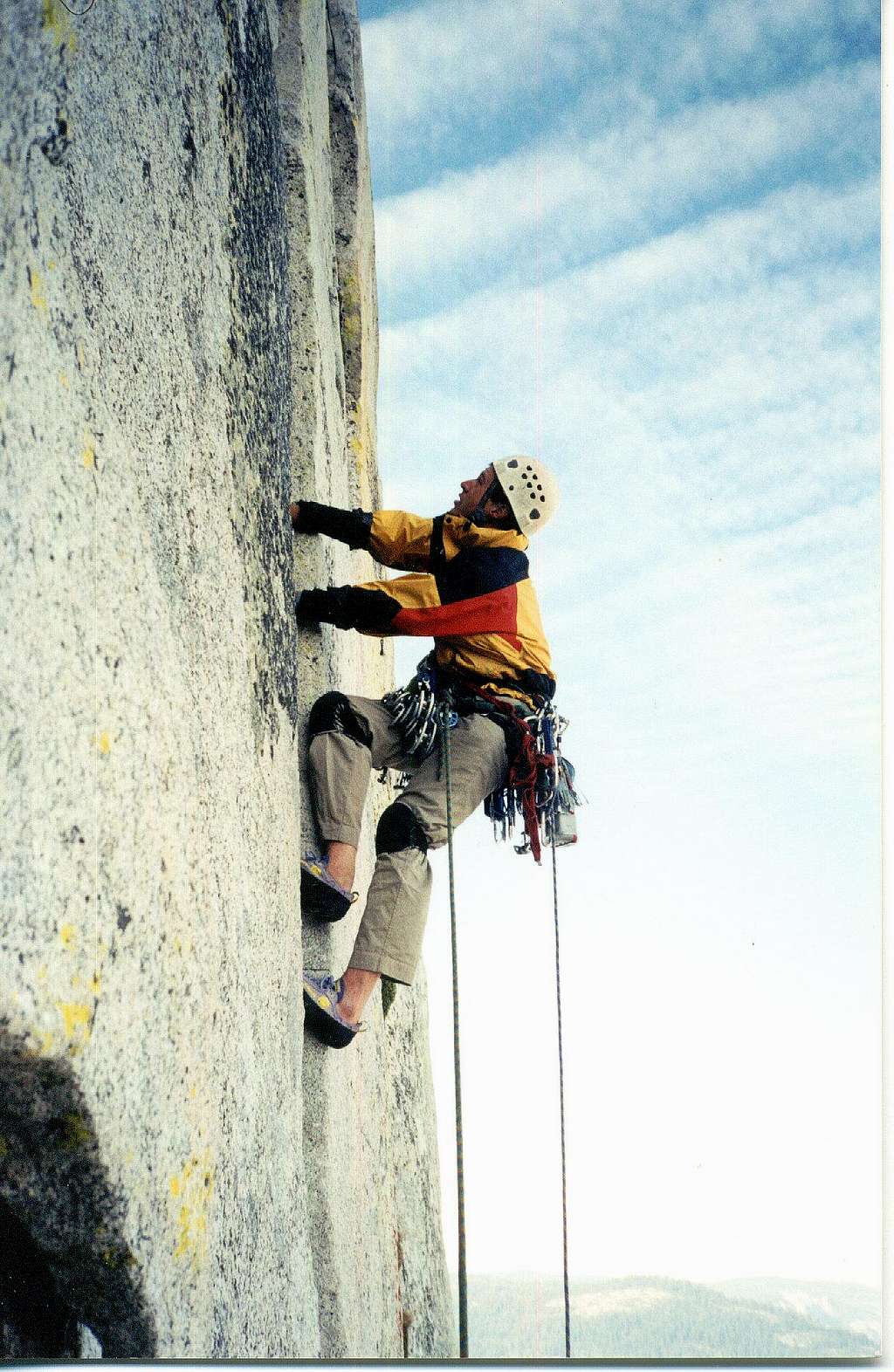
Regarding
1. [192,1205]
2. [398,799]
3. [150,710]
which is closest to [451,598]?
[398,799]

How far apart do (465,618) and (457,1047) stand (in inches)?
53.4

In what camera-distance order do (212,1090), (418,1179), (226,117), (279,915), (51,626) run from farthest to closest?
(418,1179) < (279,915) < (226,117) < (212,1090) < (51,626)

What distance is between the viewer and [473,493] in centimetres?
451

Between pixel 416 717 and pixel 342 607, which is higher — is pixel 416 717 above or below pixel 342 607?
below

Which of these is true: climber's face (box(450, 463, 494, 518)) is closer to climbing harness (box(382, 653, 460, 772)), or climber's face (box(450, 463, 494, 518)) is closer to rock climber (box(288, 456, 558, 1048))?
rock climber (box(288, 456, 558, 1048))

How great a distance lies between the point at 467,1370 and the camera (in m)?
2.52

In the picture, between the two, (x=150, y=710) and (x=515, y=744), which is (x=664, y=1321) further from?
(x=150, y=710)

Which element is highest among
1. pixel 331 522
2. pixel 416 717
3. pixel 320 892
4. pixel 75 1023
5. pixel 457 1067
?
pixel 331 522

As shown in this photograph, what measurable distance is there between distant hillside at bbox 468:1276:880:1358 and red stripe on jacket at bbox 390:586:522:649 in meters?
1.89

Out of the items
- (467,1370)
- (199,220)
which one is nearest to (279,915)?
(467,1370)

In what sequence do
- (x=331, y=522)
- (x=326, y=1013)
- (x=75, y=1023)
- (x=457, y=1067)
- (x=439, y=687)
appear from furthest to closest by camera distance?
(x=439, y=687) → (x=331, y=522) → (x=326, y=1013) → (x=457, y=1067) → (x=75, y=1023)

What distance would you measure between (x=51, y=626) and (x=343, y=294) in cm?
417

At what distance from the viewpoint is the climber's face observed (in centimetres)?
448

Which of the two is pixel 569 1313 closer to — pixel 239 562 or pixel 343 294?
pixel 239 562
